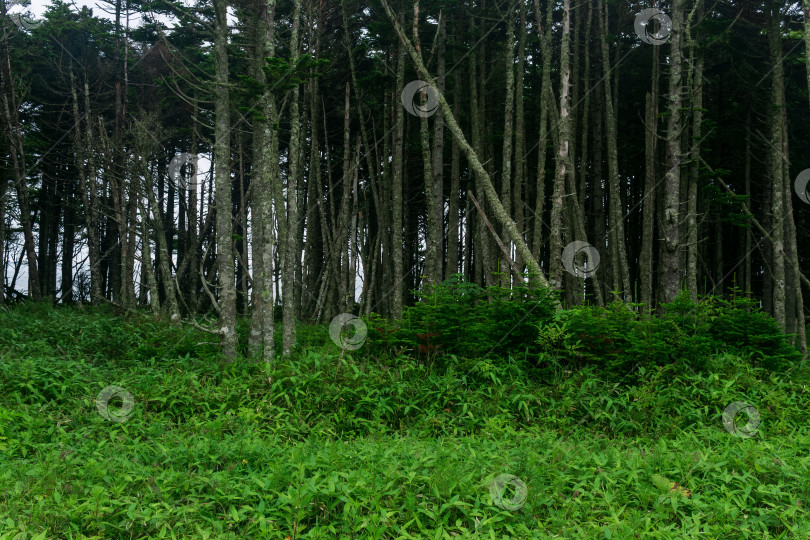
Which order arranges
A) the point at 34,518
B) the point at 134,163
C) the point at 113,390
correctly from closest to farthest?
the point at 34,518
the point at 113,390
the point at 134,163

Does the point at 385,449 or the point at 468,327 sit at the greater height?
the point at 468,327

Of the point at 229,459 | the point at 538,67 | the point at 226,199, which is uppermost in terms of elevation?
the point at 538,67

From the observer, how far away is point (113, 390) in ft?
20.9

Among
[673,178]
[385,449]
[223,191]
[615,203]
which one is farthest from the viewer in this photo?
[615,203]

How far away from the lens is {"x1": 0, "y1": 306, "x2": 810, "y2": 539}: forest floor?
12.6 feet

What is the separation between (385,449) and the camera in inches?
199

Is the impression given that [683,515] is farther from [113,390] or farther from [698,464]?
[113,390]

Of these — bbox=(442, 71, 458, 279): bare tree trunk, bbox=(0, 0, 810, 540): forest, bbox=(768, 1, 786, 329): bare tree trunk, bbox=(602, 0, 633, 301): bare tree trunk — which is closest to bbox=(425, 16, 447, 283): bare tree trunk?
bbox=(0, 0, 810, 540): forest

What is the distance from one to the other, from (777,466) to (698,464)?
0.64 m

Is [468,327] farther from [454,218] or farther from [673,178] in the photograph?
[454,218]

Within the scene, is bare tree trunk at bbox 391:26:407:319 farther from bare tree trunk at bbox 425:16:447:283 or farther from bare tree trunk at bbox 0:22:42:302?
bare tree trunk at bbox 0:22:42:302

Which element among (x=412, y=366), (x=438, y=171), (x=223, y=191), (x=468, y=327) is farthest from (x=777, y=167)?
(x=223, y=191)

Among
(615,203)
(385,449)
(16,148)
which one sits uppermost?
(16,148)

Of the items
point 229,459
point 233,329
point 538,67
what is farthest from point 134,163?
point 538,67
